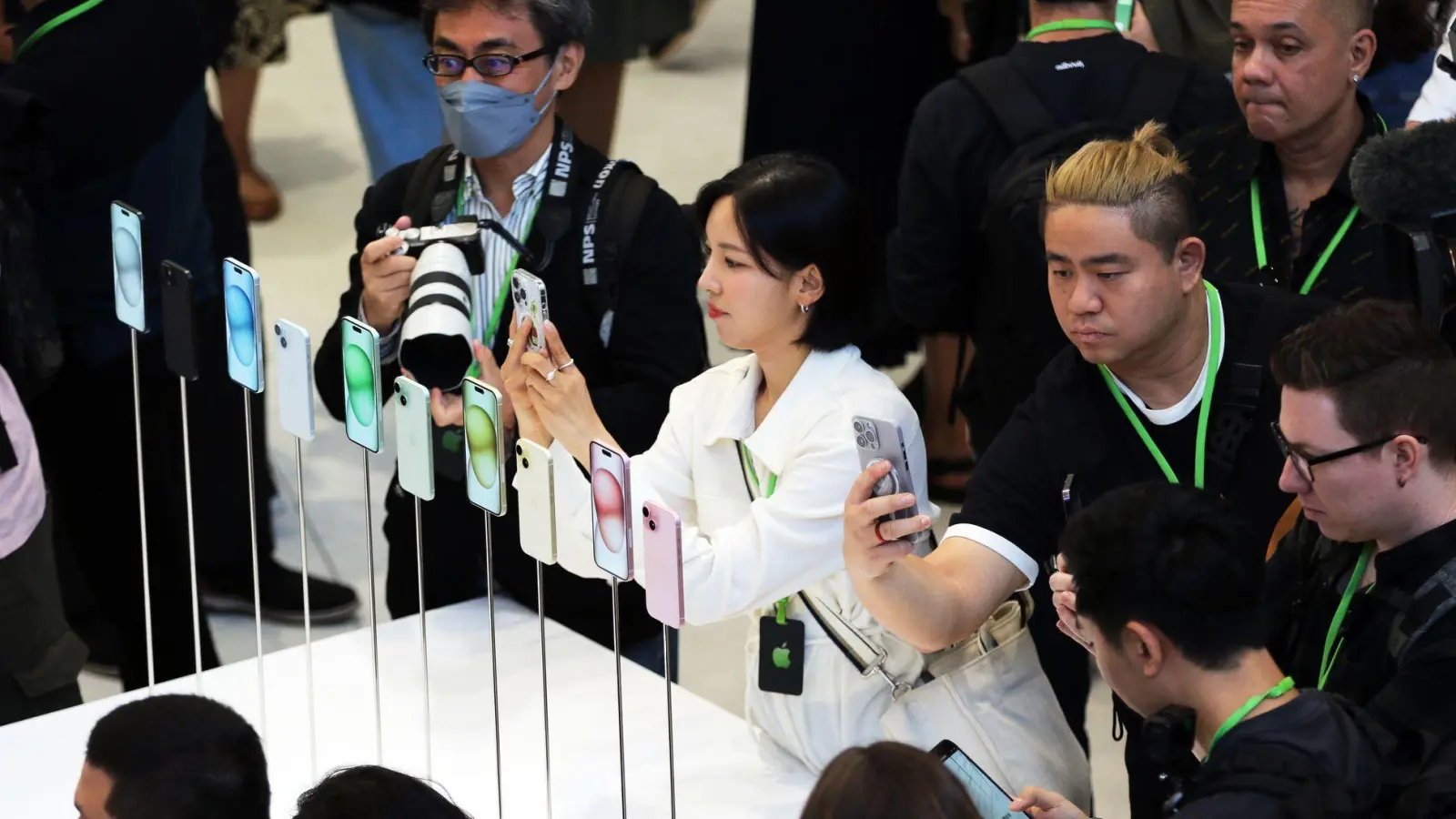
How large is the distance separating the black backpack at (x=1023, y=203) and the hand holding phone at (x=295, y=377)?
4.24 feet

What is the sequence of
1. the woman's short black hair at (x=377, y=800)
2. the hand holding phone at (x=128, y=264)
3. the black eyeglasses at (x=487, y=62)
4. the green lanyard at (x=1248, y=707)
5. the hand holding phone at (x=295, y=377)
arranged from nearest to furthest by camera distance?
1. the woman's short black hair at (x=377, y=800)
2. the green lanyard at (x=1248, y=707)
3. the hand holding phone at (x=295, y=377)
4. the hand holding phone at (x=128, y=264)
5. the black eyeglasses at (x=487, y=62)

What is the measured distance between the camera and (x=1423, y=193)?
2656mm

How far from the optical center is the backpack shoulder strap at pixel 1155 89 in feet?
11.1

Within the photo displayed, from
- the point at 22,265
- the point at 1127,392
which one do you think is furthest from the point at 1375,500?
the point at 22,265

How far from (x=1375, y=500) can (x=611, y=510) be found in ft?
2.76

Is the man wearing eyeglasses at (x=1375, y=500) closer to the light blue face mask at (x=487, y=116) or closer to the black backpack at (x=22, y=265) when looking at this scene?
the light blue face mask at (x=487, y=116)

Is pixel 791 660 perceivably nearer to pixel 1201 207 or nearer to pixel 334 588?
pixel 1201 207

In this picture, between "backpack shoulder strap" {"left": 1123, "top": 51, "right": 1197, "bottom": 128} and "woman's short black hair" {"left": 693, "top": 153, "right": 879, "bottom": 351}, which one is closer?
"woman's short black hair" {"left": 693, "top": 153, "right": 879, "bottom": 351}

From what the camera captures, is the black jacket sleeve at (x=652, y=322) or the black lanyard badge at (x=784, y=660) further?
the black jacket sleeve at (x=652, y=322)

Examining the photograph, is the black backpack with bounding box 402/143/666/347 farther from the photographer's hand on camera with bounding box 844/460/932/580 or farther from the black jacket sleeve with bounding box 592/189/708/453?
the photographer's hand on camera with bounding box 844/460/932/580

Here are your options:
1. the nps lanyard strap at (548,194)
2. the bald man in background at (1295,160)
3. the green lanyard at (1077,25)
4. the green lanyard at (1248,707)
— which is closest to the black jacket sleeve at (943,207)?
the green lanyard at (1077,25)

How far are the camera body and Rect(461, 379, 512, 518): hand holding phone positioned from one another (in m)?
0.69

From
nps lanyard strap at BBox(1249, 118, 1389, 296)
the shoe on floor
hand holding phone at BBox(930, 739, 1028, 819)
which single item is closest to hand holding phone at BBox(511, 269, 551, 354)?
hand holding phone at BBox(930, 739, 1028, 819)

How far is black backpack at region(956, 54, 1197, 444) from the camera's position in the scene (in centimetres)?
327
